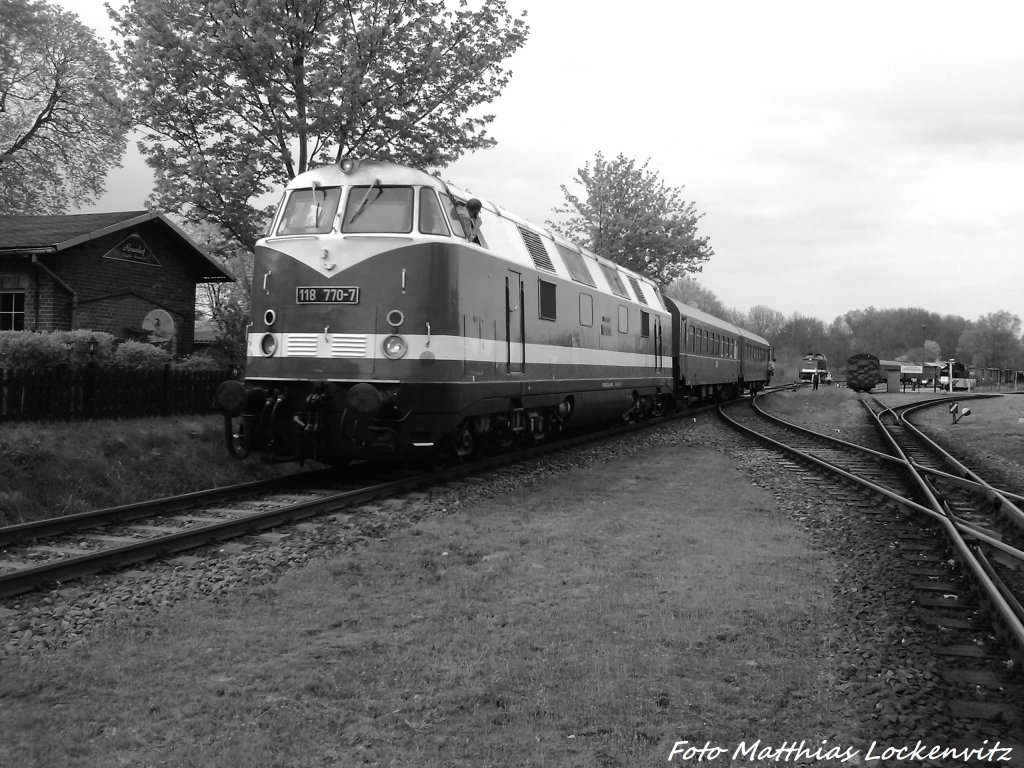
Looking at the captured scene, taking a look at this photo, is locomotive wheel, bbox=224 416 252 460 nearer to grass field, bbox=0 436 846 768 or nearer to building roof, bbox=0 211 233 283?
grass field, bbox=0 436 846 768

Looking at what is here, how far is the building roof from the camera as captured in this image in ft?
58.3

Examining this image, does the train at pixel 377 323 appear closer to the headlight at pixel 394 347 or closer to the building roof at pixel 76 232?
the headlight at pixel 394 347

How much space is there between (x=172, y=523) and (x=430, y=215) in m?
4.65

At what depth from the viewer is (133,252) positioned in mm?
20531

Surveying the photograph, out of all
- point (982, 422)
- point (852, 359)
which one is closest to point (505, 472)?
point (982, 422)

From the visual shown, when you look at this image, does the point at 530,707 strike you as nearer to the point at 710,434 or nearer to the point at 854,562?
the point at 854,562

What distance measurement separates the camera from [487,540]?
759 cm

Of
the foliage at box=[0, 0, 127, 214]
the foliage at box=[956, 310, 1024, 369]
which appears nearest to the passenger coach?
the foliage at box=[0, 0, 127, 214]

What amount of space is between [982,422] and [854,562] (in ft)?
63.8

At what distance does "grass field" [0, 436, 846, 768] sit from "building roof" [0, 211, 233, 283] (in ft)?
47.3

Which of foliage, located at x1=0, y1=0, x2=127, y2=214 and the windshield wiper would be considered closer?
the windshield wiper

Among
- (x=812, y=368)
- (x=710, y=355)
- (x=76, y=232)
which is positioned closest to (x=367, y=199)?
(x=76, y=232)

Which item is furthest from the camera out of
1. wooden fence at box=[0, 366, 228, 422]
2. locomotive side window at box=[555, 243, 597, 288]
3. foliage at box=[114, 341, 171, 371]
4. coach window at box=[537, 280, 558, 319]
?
locomotive side window at box=[555, 243, 597, 288]

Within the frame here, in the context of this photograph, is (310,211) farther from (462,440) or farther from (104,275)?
(104,275)
